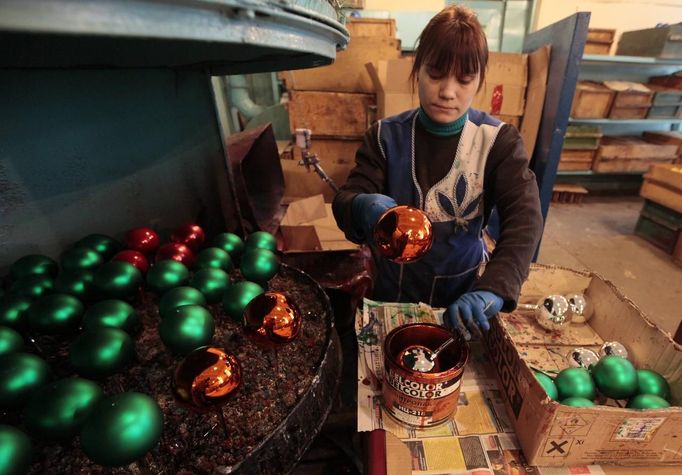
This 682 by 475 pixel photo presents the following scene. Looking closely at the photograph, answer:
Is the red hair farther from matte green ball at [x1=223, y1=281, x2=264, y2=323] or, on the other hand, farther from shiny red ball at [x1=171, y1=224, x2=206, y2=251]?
shiny red ball at [x1=171, y1=224, x2=206, y2=251]

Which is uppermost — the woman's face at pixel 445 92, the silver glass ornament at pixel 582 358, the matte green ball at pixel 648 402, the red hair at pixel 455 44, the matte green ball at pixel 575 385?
the red hair at pixel 455 44

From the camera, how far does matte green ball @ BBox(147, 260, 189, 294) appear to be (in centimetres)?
68

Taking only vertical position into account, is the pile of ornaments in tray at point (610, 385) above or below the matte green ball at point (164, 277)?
below

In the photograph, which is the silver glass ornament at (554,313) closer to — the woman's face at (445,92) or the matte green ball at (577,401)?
the matte green ball at (577,401)

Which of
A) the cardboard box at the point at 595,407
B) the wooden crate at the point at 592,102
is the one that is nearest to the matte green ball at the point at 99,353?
the cardboard box at the point at 595,407

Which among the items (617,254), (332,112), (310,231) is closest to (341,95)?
(332,112)

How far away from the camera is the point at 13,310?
594 mm

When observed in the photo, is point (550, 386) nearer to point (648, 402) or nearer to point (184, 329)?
point (648, 402)

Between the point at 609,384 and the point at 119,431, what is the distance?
0.76 metres

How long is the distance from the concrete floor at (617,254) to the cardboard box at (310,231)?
1.27 m

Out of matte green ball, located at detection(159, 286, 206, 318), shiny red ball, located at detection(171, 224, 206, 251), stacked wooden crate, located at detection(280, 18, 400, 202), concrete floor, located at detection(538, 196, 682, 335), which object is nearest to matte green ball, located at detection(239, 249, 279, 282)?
matte green ball, located at detection(159, 286, 206, 318)

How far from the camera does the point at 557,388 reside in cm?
59

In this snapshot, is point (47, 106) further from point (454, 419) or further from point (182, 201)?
point (454, 419)

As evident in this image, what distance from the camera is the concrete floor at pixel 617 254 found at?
1.82 metres
